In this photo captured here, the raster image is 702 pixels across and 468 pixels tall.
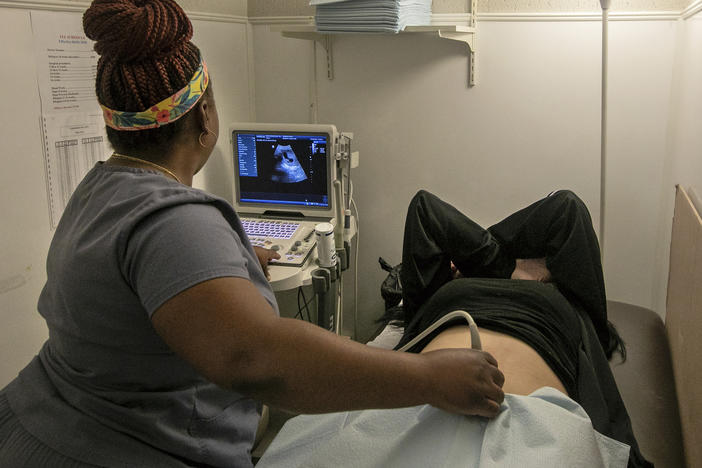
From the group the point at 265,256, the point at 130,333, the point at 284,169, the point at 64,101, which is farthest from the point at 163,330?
the point at 284,169

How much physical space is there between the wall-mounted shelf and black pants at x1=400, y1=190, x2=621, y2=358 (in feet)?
2.12

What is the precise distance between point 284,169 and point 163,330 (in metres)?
1.70

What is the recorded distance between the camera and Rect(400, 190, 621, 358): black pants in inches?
77.7

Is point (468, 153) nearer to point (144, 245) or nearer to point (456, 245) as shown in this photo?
point (456, 245)

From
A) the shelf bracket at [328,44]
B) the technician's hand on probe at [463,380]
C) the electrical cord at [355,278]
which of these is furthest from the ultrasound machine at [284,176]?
the technician's hand on probe at [463,380]

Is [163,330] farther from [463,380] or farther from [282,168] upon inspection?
[282,168]

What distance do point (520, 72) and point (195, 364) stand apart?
215 cm

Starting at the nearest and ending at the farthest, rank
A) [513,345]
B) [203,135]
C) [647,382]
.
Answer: [203,135], [513,345], [647,382]

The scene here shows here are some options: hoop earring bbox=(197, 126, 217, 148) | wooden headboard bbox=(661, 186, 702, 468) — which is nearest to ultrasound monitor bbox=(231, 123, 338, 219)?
wooden headboard bbox=(661, 186, 702, 468)

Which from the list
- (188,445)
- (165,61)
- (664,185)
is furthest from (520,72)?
(188,445)

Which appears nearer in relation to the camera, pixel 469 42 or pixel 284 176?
pixel 284 176

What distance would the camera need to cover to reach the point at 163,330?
2.47 ft

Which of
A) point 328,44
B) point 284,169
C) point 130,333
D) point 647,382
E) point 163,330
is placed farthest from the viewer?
point 328,44

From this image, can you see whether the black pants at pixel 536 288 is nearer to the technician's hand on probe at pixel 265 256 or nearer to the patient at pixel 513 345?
the patient at pixel 513 345
